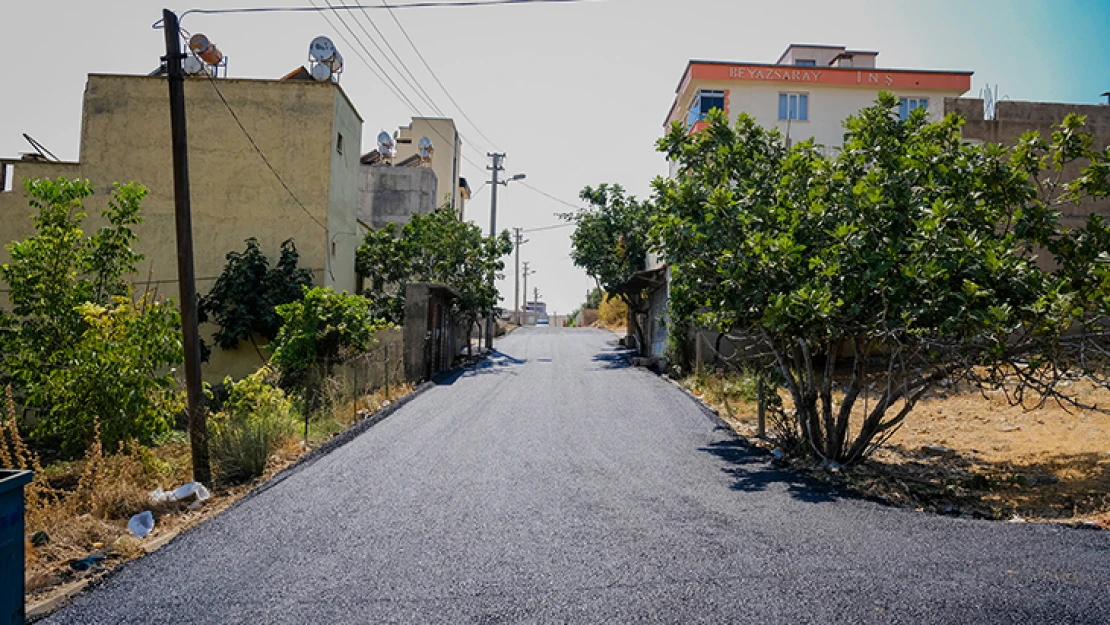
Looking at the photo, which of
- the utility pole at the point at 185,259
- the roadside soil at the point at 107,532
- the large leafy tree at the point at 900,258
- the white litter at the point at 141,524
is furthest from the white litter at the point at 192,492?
the large leafy tree at the point at 900,258

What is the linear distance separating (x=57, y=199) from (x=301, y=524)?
7.13 metres

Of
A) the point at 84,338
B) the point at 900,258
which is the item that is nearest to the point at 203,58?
the point at 84,338

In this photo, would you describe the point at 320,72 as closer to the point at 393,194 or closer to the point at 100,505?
the point at 393,194

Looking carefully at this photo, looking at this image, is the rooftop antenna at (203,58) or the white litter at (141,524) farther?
the rooftop antenna at (203,58)

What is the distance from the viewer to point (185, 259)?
10.2m

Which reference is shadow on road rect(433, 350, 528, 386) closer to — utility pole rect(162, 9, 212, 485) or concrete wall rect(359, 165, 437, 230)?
concrete wall rect(359, 165, 437, 230)

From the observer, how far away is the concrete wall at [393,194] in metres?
39.4

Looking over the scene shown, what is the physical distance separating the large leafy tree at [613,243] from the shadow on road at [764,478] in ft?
64.7

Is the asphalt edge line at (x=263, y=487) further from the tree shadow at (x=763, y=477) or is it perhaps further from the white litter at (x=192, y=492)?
the tree shadow at (x=763, y=477)

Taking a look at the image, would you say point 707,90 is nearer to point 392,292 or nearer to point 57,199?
point 392,292

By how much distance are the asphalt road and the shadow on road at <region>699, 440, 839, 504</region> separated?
0.18 ft

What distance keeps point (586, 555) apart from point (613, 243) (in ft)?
86.1

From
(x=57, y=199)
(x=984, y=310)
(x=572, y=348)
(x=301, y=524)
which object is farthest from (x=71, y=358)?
(x=572, y=348)

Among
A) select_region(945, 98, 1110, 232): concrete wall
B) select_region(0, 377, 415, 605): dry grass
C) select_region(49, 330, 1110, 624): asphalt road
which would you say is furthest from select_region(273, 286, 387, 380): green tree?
select_region(945, 98, 1110, 232): concrete wall
